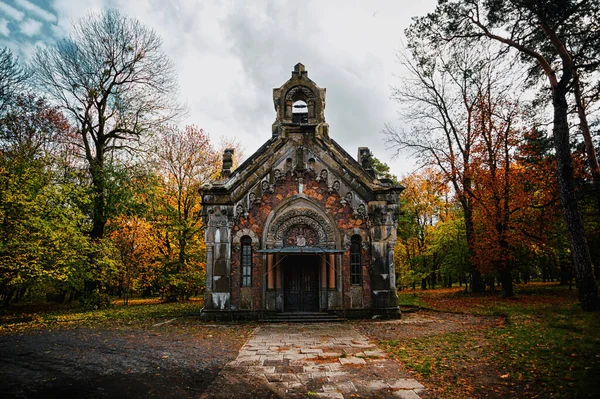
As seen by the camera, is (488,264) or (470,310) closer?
(470,310)

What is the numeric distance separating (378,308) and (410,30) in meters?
12.0

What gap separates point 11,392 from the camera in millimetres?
5445

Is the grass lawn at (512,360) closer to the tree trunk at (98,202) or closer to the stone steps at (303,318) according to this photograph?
the stone steps at (303,318)

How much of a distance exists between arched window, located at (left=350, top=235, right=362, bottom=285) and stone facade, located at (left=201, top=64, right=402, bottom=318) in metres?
0.04

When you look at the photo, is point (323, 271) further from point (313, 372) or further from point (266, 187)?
point (313, 372)

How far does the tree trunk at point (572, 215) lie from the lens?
10.7 metres

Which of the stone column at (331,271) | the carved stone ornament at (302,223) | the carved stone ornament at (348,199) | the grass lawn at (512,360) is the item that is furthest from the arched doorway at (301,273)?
the grass lawn at (512,360)

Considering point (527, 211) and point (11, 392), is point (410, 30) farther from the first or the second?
point (11, 392)

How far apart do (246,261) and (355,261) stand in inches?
181

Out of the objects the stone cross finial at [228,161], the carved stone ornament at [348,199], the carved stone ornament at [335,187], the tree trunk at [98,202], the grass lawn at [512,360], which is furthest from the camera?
the tree trunk at [98,202]

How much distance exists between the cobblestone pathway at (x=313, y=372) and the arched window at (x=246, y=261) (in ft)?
13.9

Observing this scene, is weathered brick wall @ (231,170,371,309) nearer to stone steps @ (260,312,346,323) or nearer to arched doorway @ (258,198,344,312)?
arched doorway @ (258,198,344,312)

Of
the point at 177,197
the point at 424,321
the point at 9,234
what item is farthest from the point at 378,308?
the point at 177,197

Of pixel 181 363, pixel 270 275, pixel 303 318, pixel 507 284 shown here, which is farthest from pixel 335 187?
pixel 507 284
